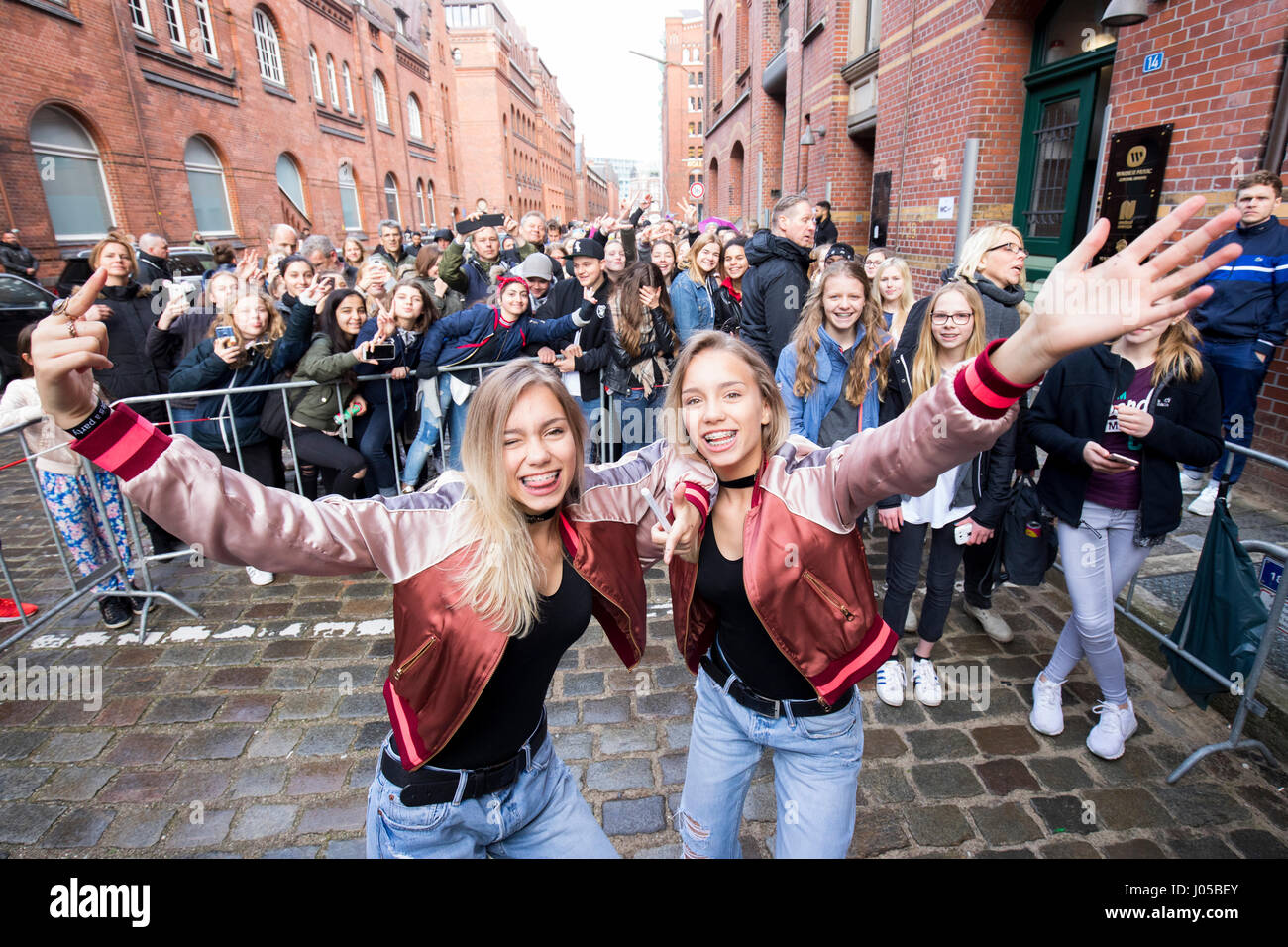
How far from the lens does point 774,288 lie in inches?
227

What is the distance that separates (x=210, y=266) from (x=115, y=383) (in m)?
9.78

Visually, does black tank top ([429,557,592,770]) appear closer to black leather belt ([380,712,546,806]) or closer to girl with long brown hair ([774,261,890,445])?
black leather belt ([380,712,546,806])

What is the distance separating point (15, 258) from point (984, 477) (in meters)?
15.2

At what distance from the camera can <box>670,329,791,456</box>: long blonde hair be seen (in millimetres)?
2225

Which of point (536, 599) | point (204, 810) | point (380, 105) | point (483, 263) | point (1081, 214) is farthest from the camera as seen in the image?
point (380, 105)

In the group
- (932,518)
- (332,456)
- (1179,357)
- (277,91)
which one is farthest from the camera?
(277,91)

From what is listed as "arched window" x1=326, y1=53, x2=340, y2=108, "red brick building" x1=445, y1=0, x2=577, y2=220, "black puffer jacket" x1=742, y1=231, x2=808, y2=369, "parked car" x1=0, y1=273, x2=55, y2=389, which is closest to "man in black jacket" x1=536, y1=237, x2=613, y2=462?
"black puffer jacket" x1=742, y1=231, x2=808, y2=369

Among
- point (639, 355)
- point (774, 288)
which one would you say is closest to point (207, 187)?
point (639, 355)

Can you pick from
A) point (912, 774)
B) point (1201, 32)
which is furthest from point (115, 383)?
point (1201, 32)

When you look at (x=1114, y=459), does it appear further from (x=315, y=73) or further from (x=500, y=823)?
(x=315, y=73)

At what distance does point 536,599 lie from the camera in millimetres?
2023

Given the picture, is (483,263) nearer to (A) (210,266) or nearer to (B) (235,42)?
(A) (210,266)

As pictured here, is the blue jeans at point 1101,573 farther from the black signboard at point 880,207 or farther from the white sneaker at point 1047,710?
the black signboard at point 880,207

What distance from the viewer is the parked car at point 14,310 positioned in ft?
31.4
